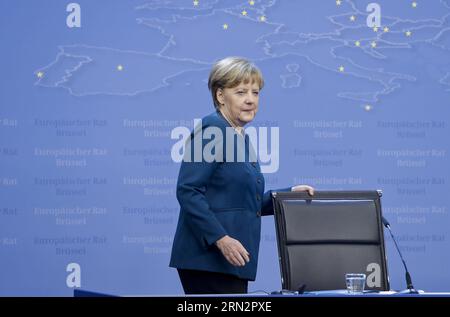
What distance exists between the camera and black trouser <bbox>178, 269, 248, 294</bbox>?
332 centimetres

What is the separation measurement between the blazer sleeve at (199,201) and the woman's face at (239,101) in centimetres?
32

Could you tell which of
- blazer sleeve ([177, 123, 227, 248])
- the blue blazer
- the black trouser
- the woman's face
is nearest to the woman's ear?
the woman's face

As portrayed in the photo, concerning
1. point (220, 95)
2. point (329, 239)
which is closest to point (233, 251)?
point (329, 239)

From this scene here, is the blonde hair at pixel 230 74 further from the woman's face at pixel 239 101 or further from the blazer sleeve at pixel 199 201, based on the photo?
the blazer sleeve at pixel 199 201

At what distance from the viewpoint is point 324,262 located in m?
3.21

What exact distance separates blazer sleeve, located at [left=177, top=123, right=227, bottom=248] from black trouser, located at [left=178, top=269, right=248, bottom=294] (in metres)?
0.13

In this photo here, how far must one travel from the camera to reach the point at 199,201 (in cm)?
329

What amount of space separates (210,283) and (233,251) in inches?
7.6

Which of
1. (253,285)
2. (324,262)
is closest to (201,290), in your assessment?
(324,262)

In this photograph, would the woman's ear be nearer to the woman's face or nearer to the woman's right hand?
the woman's face
